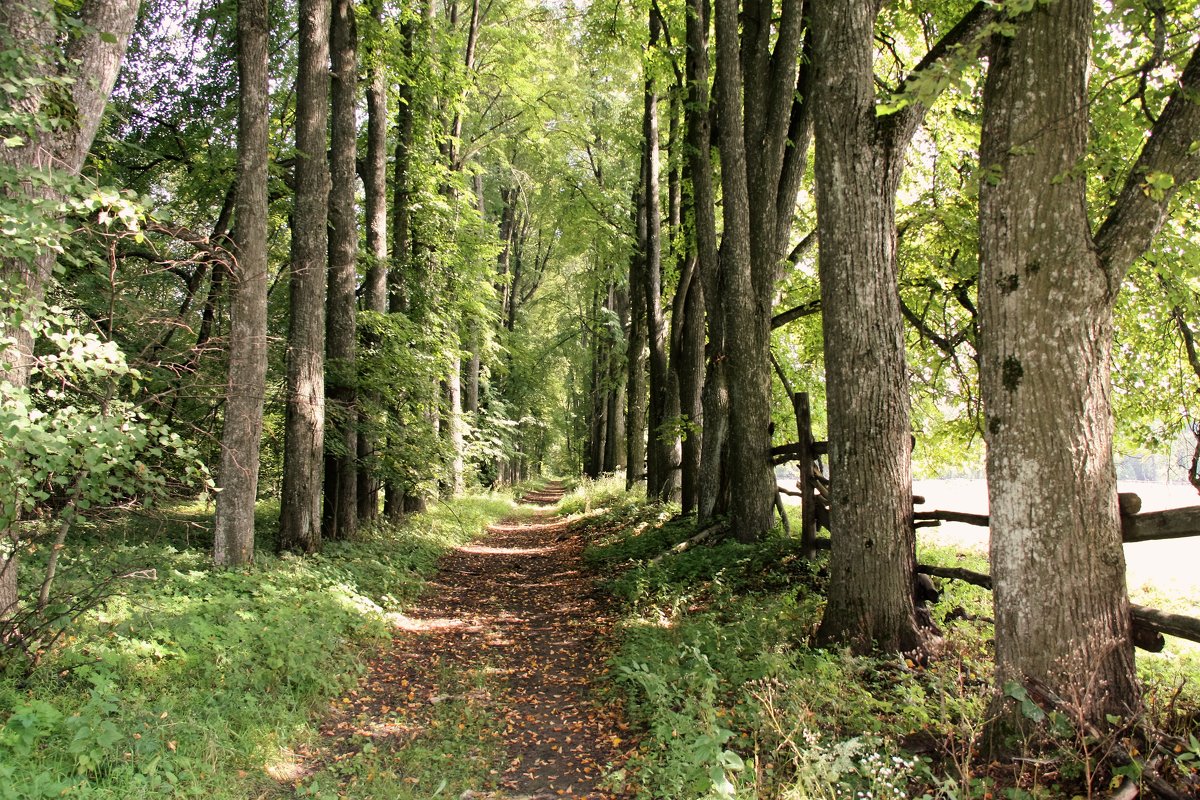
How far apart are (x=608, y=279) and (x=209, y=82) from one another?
1233 cm

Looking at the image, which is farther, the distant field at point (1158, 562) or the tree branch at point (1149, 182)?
the distant field at point (1158, 562)

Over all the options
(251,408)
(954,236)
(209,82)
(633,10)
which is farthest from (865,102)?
(209,82)

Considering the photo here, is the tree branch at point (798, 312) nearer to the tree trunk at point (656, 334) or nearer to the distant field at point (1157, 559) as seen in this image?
the distant field at point (1157, 559)

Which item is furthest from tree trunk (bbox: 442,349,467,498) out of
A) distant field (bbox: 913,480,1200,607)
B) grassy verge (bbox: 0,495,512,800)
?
distant field (bbox: 913,480,1200,607)

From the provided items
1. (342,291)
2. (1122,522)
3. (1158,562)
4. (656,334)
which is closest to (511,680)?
(1122,522)

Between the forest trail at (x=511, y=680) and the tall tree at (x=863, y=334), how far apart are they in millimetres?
2282

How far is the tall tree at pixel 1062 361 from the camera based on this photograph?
3688 millimetres

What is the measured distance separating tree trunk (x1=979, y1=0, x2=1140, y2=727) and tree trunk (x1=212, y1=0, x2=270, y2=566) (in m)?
7.54

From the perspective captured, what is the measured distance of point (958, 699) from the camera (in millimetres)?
4277

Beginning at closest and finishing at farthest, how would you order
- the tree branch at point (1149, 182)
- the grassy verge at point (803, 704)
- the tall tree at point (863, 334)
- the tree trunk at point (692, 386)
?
the grassy verge at point (803, 704)
the tree branch at point (1149, 182)
the tall tree at point (863, 334)
the tree trunk at point (692, 386)

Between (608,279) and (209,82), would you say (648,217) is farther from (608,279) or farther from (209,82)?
(209,82)

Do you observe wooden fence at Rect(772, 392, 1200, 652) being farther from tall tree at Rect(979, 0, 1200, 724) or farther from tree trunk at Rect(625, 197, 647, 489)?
tree trunk at Rect(625, 197, 647, 489)

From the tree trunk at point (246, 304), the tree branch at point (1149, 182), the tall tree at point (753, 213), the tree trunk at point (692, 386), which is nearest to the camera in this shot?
the tree branch at point (1149, 182)

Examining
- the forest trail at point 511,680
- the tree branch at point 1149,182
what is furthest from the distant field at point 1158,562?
the forest trail at point 511,680
